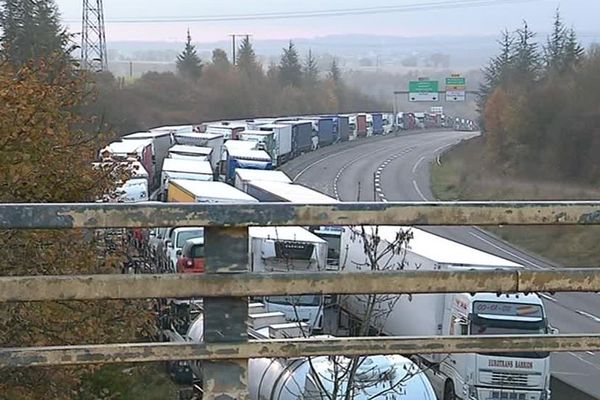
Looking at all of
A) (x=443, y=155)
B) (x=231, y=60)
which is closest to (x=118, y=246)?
(x=443, y=155)

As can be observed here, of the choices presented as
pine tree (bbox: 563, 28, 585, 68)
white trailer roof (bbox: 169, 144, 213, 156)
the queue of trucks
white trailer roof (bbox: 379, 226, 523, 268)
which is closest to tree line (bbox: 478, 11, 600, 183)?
pine tree (bbox: 563, 28, 585, 68)

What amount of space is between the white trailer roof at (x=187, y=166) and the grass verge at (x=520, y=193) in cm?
1144

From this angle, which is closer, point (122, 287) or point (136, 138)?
point (122, 287)

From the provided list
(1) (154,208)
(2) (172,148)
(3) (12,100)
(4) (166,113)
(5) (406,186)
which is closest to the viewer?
(1) (154,208)

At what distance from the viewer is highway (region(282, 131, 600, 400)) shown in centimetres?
1911

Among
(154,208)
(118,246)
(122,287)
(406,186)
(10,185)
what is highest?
(154,208)

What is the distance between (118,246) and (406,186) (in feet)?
134

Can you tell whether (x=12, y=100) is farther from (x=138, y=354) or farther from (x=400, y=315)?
(x=138, y=354)

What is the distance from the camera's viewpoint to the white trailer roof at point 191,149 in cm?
3912

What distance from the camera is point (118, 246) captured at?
1489 centimetres

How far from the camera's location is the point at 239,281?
2.83 m

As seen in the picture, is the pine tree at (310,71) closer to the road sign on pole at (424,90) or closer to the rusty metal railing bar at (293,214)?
the road sign on pole at (424,90)

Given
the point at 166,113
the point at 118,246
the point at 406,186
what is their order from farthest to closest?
the point at 166,113 < the point at 406,186 < the point at 118,246

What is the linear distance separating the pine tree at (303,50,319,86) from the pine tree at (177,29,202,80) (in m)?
15.4
